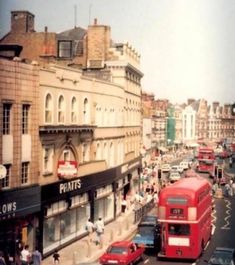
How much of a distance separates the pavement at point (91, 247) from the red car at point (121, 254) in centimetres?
85

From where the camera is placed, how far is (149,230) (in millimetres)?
24359

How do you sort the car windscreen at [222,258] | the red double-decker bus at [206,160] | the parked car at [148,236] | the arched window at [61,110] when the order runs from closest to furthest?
the car windscreen at [222,258]
the parked car at [148,236]
the arched window at [61,110]
the red double-decker bus at [206,160]

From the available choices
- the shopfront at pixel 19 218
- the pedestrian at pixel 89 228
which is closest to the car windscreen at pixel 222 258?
the shopfront at pixel 19 218

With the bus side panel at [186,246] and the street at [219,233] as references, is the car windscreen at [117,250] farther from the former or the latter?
the bus side panel at [186,246]

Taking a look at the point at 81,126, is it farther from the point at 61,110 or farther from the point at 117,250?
the point at 117,250

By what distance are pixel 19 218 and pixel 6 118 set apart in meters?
3.52

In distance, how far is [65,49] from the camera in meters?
38.9

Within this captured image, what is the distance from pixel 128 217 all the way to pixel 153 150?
48225 millimetres

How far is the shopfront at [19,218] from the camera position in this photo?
19297 millimetres

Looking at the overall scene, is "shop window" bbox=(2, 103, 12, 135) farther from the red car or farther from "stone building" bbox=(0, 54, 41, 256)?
the red car

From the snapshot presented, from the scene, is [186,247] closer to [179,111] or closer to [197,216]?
[197,216]

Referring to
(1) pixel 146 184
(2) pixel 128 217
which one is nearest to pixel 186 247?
(2) pixel 128 217

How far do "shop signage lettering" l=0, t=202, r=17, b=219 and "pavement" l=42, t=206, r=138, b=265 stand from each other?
2555 millimetres

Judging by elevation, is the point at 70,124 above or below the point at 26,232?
above
